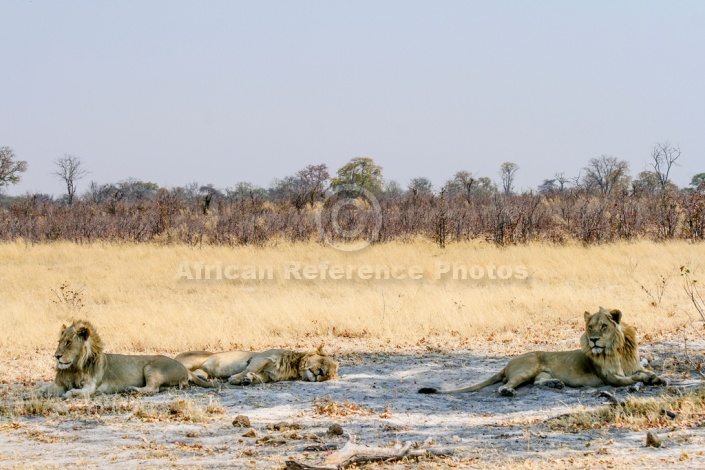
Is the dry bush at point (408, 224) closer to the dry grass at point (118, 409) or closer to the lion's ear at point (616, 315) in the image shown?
the lion's ear at point (616, 315)

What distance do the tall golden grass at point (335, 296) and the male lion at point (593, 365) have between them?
9.99 feet

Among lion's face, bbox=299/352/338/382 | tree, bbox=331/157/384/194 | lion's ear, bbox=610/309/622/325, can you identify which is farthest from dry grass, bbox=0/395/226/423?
tree, bbox=331/157/384/194

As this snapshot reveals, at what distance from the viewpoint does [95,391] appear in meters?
8.98

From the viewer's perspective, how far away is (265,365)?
9.95 m

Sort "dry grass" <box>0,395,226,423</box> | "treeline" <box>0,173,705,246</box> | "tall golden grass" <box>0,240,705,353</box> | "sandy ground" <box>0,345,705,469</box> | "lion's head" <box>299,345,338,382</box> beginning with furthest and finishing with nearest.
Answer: "treeline" <box>0,173,705,246</box>, "tall golden grass" <box>0,240,705,353</box>, "lion's head" <box>299,345,338,382</box>, "dry grass" <box>0,395,226,423</box>, "sandy ground" <box>0,345,705,469</box>

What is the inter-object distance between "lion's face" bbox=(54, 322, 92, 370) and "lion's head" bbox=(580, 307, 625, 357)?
5.65 m

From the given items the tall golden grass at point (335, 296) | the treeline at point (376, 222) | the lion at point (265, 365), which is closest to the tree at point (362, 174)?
the treeline at point (376, 222)

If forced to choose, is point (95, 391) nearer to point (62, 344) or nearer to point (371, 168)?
point (62, 344)

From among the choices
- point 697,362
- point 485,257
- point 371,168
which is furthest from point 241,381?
point 371,168

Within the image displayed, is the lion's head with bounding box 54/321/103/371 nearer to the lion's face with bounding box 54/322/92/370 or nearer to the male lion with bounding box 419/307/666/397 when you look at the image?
the lion's face with bounding box 54/322/92/370

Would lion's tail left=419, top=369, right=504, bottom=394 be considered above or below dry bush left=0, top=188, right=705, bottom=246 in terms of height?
below

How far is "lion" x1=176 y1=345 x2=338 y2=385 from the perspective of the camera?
390 inches

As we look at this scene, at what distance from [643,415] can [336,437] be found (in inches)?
114

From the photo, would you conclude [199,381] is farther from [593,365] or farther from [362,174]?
[362,174]
